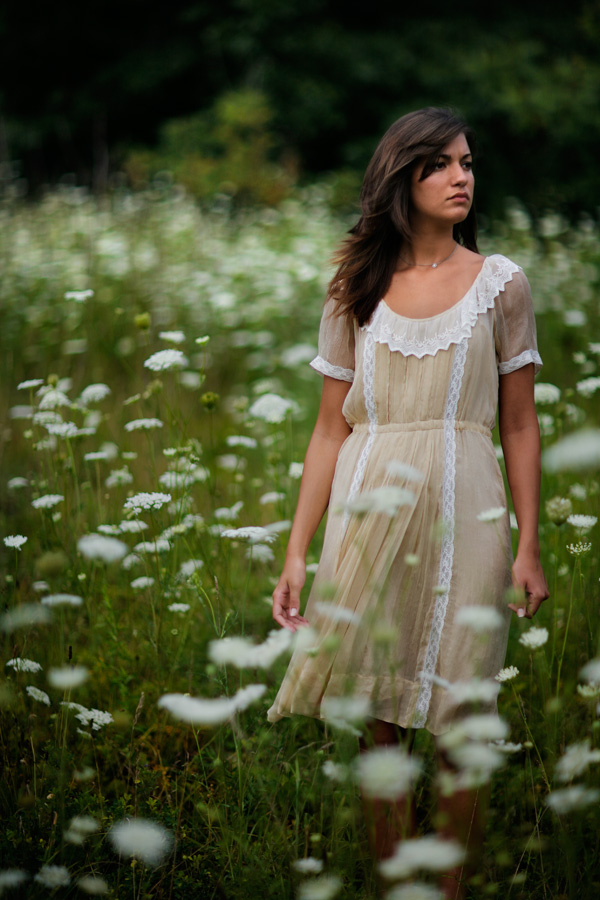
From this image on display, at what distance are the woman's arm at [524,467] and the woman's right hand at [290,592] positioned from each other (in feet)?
1.44

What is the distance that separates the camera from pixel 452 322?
150 cm

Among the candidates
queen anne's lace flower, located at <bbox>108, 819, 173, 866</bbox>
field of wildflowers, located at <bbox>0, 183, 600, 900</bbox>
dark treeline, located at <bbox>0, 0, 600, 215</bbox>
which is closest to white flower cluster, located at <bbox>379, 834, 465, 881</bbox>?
field of wildflowers, located at <bbox>0, 183, 600, 900</bbox>

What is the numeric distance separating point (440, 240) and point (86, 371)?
3056mm

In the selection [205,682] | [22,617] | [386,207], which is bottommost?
[205,682]

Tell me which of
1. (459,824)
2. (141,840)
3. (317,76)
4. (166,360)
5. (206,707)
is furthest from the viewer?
(317,76)

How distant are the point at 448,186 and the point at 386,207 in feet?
0.47

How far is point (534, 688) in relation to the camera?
1.97 meters

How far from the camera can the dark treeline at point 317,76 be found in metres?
11.2

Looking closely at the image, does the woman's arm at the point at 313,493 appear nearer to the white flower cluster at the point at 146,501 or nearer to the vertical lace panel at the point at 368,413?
the vertical lace panel at the point at 368,413

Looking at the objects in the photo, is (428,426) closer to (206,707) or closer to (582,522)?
(582,522)

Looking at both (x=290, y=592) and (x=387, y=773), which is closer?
(x=387, y=773)

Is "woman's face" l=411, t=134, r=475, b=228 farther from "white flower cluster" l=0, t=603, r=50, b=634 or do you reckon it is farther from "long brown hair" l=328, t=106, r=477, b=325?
"white flower cluster" l=0, t=603, r=50, b=634

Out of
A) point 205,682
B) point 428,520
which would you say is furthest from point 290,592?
point 205,682

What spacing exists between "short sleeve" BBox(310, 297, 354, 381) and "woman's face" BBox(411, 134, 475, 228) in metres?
0.28
